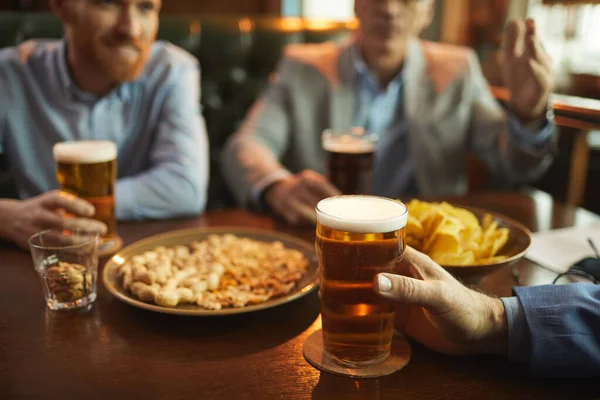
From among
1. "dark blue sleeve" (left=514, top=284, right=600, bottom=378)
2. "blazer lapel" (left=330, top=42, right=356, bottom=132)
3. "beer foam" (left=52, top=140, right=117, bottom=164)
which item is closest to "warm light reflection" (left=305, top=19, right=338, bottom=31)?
"blazer lapel" (left=330, top=42, right=356, bottom=132)

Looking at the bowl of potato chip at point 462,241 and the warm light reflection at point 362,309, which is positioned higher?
the bowl of potato chip at point 462,241

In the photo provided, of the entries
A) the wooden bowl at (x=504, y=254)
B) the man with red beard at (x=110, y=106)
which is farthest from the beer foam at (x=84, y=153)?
the wooden bowl at (x=504, y=254)

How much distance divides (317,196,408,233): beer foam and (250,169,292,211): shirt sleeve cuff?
74cm

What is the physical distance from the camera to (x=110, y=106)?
1.69 meters

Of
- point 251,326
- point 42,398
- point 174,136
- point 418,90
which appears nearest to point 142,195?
point 174,136

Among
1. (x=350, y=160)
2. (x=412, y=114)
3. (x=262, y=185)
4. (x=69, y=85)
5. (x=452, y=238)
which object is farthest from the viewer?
(x=412, y=114)

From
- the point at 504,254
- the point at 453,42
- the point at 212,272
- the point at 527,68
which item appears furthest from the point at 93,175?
the point at 453,42

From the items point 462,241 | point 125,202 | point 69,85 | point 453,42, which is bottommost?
point 125,202

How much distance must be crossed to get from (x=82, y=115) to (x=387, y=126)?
38.7 inches

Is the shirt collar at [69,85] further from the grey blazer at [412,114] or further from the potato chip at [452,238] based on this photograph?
the potato chip at [452,238]

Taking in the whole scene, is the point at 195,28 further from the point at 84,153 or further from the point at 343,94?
the point at 84,153

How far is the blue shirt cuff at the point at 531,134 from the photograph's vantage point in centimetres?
155

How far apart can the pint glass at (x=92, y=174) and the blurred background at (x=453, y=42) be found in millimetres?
938

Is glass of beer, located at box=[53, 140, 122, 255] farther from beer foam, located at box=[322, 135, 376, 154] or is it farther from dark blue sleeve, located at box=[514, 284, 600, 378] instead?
dark blue sleeve, located at box=[514, 284, 600, 378]
